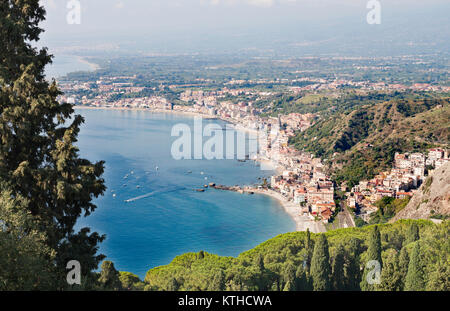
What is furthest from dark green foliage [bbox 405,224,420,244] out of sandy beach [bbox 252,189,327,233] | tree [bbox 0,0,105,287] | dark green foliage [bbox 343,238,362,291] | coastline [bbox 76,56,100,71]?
coastline [bbox 76,56,100,71]

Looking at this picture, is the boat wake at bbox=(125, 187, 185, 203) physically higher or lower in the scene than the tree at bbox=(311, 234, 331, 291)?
lower

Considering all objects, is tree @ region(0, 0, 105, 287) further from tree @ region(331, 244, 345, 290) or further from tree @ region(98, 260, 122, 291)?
tree @ region(331, 244, 345, 290)

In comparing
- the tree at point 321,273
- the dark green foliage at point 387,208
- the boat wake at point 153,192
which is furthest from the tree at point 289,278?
the boat wake at point 153,192

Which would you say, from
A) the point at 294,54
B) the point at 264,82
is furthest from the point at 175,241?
the point at 294,54

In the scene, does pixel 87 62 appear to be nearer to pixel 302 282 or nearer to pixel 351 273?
pixel 351 273

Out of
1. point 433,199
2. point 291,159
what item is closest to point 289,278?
point 433,199

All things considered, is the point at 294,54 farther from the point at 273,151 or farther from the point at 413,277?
the point at 413,277
